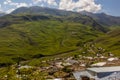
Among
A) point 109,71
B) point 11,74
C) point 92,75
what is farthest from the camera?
point 92,75

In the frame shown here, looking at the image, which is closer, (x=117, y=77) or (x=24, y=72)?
(x=24, y=72)

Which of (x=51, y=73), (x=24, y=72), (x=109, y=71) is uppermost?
(x=24, y=72)

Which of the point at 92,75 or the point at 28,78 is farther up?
the point at 28,78

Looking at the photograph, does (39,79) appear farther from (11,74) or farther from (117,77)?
(117,77)

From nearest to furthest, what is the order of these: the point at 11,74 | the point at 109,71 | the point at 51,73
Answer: the point at 11,74
the point at 109,71
the point at 51,73

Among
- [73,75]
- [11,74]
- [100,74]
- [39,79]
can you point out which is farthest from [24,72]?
[73,75]

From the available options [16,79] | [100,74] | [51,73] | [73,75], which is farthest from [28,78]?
[51,73]

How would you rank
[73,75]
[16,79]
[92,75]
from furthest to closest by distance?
[73,75] → [92,75] → [16,79]

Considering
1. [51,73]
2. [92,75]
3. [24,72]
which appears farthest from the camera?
[51,73]

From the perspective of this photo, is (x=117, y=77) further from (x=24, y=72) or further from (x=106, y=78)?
(x=24, y=72)
